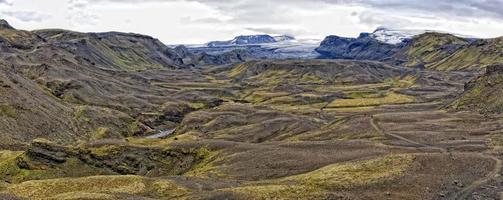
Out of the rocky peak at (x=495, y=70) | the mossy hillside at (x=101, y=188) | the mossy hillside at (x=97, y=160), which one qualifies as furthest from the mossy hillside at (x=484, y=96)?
the mossy hillside at (x=101, y=188)

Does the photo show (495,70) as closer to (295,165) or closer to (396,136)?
(396,136)

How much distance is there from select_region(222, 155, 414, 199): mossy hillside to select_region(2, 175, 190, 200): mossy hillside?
428 inches

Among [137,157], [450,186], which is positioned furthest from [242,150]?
[450,186]

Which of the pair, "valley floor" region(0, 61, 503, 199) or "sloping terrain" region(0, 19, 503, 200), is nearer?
"valley floor" region(0, 61, 503, 199)

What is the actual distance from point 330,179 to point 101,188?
31158mm

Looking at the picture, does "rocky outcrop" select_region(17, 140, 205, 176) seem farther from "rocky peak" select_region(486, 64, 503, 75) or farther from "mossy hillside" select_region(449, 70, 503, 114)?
"rocky peak" select_region(486, 64, 503, 75)

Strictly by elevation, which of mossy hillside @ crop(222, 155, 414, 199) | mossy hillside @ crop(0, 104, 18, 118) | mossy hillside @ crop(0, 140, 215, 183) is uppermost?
mossy hillside @ crop(222, 155, 414, 199)

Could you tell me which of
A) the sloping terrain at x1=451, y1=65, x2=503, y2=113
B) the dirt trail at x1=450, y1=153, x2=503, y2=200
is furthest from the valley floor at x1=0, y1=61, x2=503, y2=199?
the sloping terrain at x1=451, y1=65, x2=503, y2=113

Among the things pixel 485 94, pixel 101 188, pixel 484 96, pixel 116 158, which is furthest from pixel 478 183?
pixel 485 94

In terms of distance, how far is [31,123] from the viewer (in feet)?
556

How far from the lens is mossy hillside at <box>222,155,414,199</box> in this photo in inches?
2771

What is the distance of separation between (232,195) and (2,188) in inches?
1310

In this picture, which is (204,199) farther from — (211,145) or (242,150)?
(211,145)

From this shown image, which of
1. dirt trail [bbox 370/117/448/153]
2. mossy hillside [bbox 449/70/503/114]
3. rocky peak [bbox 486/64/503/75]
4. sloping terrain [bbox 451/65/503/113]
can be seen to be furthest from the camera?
rocky peak [bbox 486/64/503/75]
